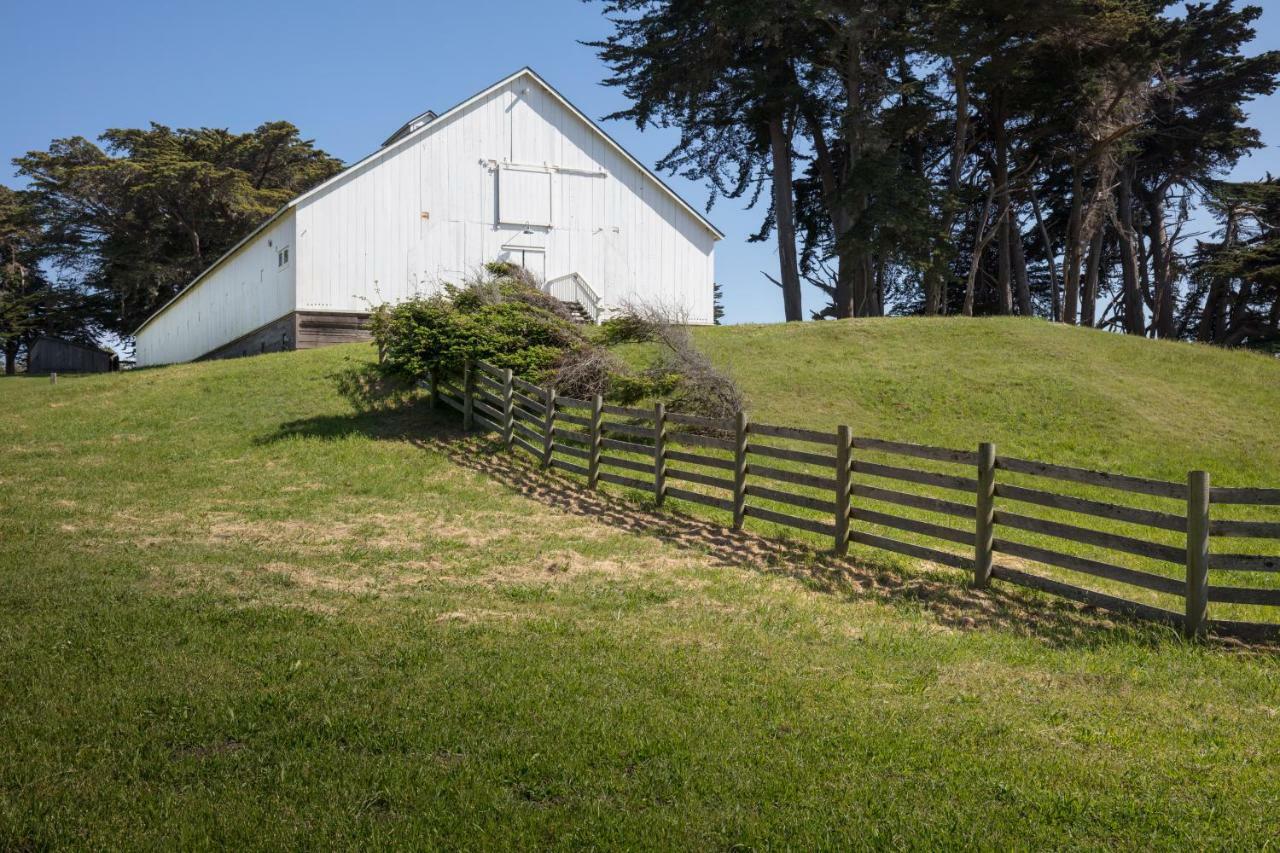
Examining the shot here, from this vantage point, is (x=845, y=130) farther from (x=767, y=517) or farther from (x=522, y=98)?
(x=767, y=517)

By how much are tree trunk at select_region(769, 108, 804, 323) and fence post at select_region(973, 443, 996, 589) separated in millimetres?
26868

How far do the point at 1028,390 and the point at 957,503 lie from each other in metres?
12.5

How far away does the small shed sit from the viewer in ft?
147

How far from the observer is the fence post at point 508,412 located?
16766 millimetres

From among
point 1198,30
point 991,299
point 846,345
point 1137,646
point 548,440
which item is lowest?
point 1137,646

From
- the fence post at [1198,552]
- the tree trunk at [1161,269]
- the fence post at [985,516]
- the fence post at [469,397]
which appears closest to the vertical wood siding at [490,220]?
the fence post at [469,397]

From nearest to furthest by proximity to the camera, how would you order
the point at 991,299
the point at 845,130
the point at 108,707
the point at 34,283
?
1. the point at 108,707
2. the point at 845,130
3. the point at 991,299
4. the point at 34,283

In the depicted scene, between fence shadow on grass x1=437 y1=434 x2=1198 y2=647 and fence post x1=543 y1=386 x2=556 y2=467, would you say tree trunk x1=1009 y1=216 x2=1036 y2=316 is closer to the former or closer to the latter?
fence post x1=543 y1=386 x2=556 y2=467

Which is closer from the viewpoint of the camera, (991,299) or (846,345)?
(846,345)

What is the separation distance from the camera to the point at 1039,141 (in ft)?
118

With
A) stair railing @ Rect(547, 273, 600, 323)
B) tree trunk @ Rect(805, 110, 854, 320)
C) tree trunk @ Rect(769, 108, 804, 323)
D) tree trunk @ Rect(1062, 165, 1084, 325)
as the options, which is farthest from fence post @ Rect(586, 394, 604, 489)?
tree trunk @ Rect(1062, 165, 1084, 325)

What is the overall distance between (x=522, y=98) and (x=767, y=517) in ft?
73.9

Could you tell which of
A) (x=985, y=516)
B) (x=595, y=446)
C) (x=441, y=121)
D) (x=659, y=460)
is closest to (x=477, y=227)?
(x=441, y=121)

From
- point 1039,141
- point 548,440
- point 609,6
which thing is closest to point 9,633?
point 548,440
